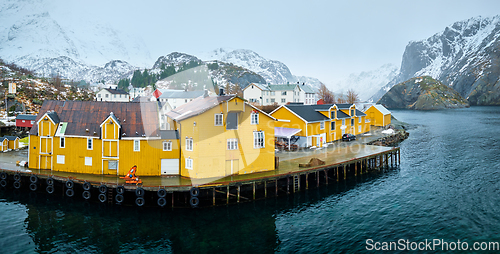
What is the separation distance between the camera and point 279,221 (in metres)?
28.7

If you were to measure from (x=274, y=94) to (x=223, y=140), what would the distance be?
84.7 meters

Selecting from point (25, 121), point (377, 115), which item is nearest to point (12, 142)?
point (25, 121)

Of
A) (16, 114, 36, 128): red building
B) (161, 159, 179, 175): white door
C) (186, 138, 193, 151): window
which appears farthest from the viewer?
(16, 114, 36, 128): red building

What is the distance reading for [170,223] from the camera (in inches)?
1106

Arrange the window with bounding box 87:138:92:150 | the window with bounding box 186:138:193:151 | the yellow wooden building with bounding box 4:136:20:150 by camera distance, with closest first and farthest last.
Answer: the window with bounding box 186:138:193:151 < the window with bounding box 87:138:92:150 < the yellow wooden building with bounding box 4:136:20:150

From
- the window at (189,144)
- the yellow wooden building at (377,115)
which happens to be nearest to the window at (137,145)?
the window at (189,144)

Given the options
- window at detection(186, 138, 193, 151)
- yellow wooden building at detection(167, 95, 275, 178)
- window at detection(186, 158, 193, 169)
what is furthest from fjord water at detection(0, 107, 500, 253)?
window at detection(186, 138, 193, 151)

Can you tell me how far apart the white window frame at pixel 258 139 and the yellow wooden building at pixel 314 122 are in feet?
53.5

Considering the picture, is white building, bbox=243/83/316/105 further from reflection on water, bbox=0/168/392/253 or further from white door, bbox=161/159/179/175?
reflection on water, bbox=0/168/392/253

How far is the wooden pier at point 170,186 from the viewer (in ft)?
103

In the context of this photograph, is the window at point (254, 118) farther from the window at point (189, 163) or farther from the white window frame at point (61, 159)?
the white window frame at point (61, 159)

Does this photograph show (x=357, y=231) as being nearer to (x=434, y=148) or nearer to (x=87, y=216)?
(x=87, y=216)

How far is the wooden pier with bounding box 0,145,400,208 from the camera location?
3147 centimetres

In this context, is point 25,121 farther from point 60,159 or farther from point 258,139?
point 258,139
